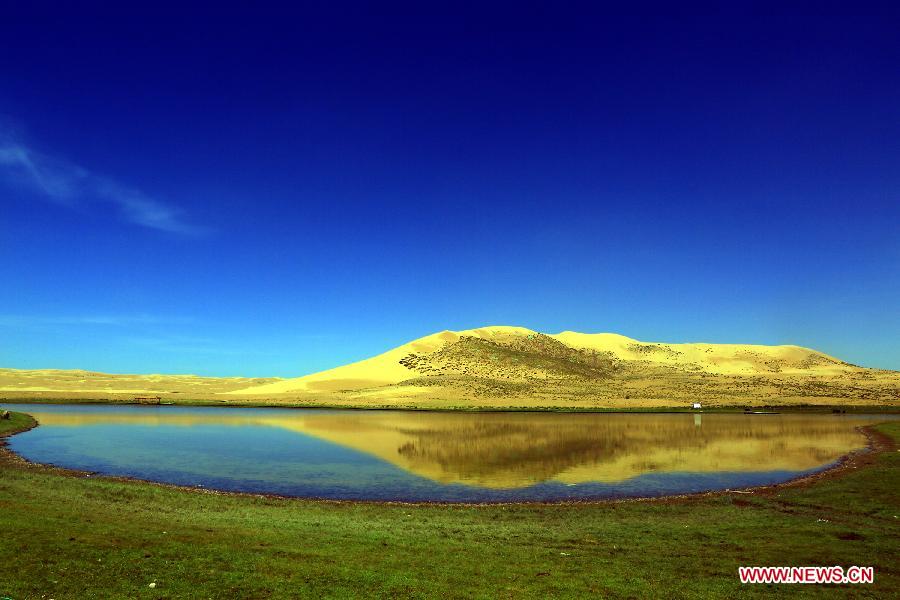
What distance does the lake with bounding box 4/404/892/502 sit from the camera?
95.9 ft

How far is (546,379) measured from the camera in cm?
13125

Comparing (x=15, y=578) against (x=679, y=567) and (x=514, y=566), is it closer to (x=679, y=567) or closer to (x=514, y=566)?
(x=514, y=566)

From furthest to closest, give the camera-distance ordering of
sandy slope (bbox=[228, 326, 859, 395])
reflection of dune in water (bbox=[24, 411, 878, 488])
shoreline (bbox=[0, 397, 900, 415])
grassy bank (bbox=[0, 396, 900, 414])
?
sandy slope (bbox=[228, 326, 859, 395]), grassy bank (bbox=[0, 396, 900, 414]), shoreline (bbox=[0, 397, 900, 415]), reflection of dune in water (bbox=[24, 411, 878, 488])

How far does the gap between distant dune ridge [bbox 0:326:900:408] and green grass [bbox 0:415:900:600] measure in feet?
237

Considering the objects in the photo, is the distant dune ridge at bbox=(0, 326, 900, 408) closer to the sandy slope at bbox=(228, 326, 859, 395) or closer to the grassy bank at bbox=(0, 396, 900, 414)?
the sandy slope at bbox=(228, 326, 859, 395)

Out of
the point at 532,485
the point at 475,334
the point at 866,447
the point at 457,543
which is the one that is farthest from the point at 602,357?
the point at 457,543

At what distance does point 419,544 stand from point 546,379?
388ft

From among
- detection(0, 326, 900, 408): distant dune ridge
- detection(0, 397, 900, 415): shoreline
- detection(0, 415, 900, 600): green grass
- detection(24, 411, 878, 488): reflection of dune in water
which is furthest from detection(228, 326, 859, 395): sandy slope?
detection(0, 415, 900, 600): green grass

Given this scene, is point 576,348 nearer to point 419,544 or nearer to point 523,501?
point 523,501

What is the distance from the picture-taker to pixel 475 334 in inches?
7131

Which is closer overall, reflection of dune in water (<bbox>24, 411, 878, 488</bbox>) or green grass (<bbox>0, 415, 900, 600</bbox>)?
green grass (<bbox>0, 415, 900, 600</bbox>)

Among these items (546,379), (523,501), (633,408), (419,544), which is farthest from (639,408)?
(419,544)

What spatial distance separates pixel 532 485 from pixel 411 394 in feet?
277

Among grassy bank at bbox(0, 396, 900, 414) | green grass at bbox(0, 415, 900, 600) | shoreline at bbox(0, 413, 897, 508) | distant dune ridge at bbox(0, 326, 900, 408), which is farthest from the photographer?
distant dune ridge at bbox(0, 326, 900, 408)
